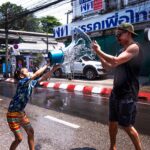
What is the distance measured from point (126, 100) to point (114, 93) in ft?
0.73

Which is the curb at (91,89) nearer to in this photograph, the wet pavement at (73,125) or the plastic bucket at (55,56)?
the wet pavement at (73,125)

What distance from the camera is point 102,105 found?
9820 millimetres

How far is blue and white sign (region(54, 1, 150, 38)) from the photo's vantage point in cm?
1803

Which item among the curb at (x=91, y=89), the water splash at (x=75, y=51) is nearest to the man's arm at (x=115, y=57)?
the curb at (x=91, y=89)

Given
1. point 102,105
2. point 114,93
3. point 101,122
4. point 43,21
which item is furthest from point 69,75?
point 43,21

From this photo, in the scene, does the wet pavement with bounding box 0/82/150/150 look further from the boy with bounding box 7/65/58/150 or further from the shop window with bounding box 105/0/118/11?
the shop window with bounding box 105/0/118/11

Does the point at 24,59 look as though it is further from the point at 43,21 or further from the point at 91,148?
the point at 43,21

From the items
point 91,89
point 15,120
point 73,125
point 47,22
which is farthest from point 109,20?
point 47,22

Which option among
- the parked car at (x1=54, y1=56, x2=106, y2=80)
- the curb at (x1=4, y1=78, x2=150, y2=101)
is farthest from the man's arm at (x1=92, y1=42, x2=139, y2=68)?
the parked car at (x1=54, y1=56, x2=106, y2=80)

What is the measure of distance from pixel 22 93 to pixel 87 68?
16221 mm

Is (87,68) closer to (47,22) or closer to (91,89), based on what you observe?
(91,89)

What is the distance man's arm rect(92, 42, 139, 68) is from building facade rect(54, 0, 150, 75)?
13.6 metres

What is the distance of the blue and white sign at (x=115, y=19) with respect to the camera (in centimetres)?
1803

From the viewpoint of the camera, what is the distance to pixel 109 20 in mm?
20312
